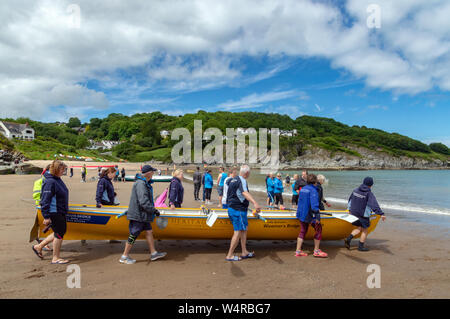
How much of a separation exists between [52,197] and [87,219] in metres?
1.05

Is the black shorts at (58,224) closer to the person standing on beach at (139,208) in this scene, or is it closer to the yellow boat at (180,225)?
the yellow boat at (180,225)

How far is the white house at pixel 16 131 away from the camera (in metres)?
72.6

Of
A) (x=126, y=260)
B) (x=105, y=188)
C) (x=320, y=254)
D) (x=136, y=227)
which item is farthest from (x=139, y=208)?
(x=320, y=254)

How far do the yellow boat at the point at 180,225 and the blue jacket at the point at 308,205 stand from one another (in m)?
0.41

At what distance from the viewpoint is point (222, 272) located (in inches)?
183

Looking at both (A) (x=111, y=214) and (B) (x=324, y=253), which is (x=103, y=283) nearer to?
(A) (x=111, y=214)

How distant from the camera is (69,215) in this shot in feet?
17.8

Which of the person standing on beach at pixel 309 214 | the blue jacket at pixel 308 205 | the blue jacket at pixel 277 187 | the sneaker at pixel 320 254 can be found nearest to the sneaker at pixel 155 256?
the person standing on beach at pixel 309 214

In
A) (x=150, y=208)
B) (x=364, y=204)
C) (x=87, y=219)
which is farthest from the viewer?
(x=364, y=204)

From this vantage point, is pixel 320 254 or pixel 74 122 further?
pixel 74 122

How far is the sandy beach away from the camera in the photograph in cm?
390

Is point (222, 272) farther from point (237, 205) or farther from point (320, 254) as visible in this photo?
point (320, 254)
